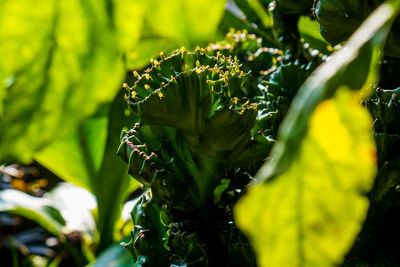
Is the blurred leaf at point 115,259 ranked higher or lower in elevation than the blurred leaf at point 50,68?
lower

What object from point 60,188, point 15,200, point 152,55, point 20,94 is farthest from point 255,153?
point 60,188

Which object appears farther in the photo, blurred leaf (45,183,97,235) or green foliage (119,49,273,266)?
blurred leaf (45,183,97,235)

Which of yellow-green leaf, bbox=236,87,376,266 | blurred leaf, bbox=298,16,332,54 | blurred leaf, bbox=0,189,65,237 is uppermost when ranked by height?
yellow-green leaf, bbox=236,87,376,266

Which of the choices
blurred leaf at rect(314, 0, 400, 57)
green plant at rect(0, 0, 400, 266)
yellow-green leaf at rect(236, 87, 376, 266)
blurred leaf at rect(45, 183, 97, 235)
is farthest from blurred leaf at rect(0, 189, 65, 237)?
yellow-green leaf at rect(236, 87, 376, 266)

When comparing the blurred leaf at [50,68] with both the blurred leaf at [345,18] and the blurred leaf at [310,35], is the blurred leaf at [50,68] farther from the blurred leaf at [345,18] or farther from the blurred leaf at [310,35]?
the blurred leaf at [310,35]

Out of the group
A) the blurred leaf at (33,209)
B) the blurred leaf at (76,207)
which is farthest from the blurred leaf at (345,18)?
the blurred leaf at (76,207)

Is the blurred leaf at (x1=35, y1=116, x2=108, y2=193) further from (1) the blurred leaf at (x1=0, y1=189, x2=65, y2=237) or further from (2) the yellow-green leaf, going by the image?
(2) the yellow-green leaf
